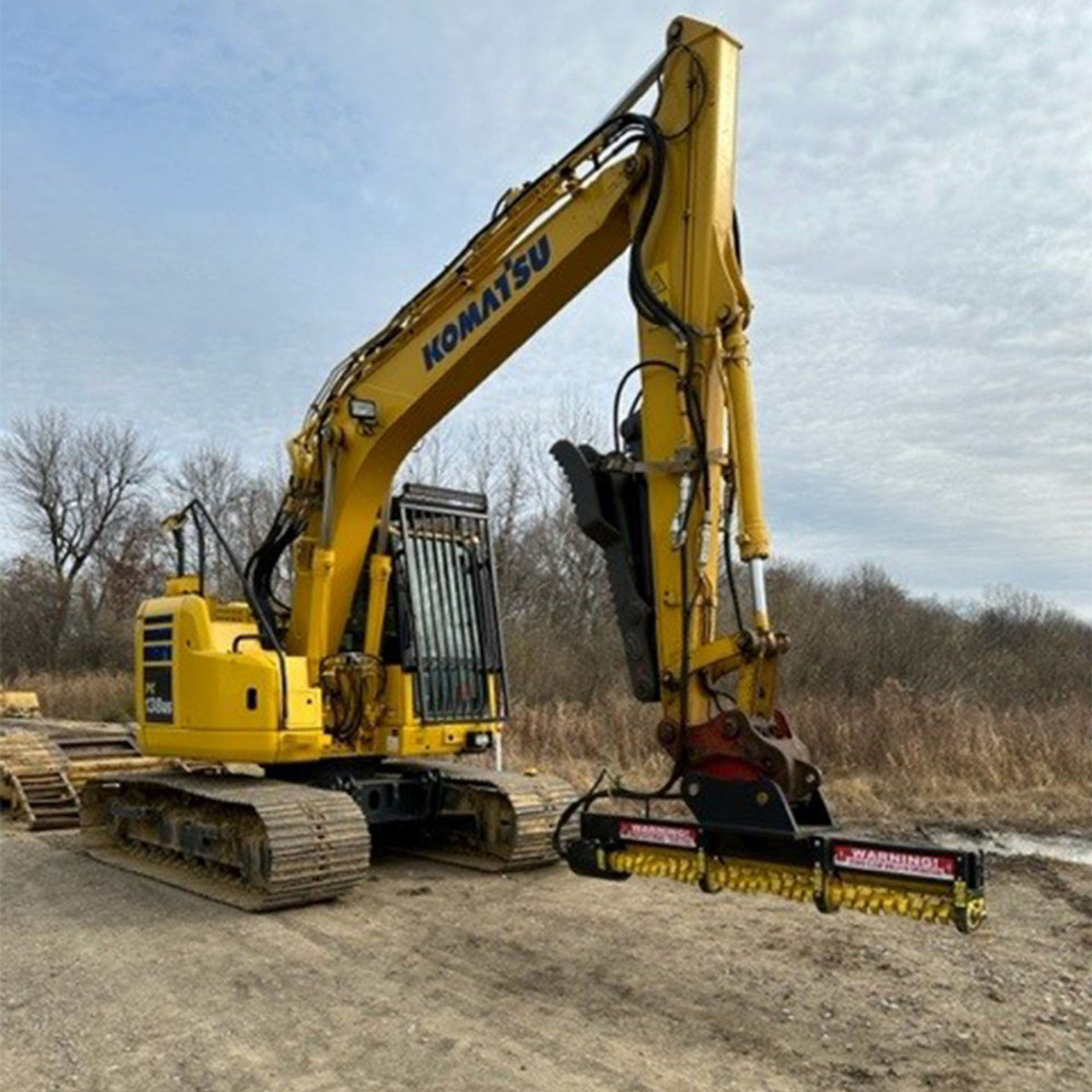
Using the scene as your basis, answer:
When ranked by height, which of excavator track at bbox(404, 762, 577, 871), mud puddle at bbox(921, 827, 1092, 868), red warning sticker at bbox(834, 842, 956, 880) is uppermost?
red warning sticker at bbox(834, 842, 956, 880)

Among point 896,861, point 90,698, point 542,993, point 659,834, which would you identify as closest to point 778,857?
point 896,861

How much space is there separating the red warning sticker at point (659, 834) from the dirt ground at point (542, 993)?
78cm

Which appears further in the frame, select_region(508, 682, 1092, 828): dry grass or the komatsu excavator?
select_region(508, 682, 1092, 828): dry grass

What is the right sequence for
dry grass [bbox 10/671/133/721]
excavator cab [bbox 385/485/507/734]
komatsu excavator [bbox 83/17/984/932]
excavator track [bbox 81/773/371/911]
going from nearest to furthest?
komatsu excavator [bbox 83/17/984/932]
excavator track [bbox 81/773/371/911]
excavator cab [bbox 385/485/507/734]
dry grass [bbox 10/671/133/721]

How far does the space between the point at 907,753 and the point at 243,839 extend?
8570 mm

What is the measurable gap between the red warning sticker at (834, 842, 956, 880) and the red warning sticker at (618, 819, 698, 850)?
0.73m

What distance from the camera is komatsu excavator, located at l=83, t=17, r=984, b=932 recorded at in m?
5.08

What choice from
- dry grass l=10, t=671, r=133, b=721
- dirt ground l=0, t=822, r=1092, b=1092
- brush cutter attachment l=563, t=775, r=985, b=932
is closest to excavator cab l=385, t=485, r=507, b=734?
dirt ground l=0, t=822, r=1092, b=1092

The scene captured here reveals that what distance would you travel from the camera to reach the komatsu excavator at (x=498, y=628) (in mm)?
5082

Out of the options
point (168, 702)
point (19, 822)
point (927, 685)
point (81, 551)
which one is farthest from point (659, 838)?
point (81, 551)

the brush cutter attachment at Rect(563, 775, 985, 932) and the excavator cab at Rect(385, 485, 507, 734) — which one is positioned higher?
the excavator cab at Rect(385, 485, 507, 734)

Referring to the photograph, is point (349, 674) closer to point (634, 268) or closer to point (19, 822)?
point (634, 268)

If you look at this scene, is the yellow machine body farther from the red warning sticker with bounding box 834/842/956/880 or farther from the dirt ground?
the red warning sticker with bounding box 834/842/956/880

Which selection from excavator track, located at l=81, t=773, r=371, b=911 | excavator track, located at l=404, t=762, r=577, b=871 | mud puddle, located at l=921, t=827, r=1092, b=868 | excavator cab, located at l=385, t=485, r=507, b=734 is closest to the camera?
excavator track, located at l=81, t=773, r=371, b=911
